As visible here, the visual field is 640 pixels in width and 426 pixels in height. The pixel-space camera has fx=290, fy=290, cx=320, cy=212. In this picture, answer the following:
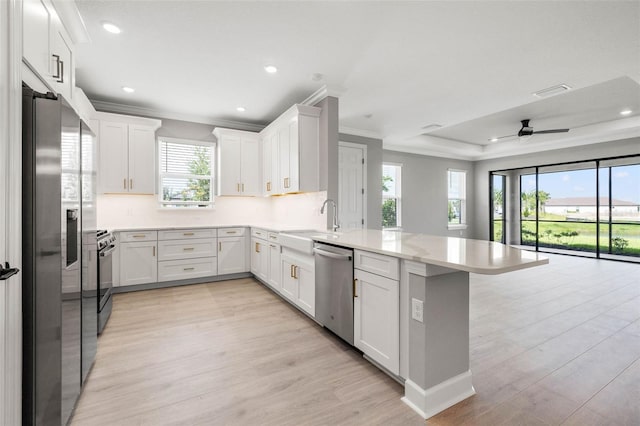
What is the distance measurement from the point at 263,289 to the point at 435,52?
3.63 meters

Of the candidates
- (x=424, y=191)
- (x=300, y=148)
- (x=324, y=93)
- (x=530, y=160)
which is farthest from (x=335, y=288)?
(x=530, y=160)

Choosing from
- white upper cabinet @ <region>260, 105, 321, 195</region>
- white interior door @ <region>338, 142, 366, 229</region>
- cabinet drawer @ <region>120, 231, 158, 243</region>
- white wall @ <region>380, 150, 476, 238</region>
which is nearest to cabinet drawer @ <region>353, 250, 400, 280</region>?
white upper cabinet @ <region>260, 105, 321, 195</region>

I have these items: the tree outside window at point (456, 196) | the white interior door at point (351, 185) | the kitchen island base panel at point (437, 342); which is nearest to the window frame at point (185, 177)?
the white interior door at point (351, 185)

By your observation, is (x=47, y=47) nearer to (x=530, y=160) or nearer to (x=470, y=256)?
(x=470, y=256)

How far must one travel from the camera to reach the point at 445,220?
801 centimetres

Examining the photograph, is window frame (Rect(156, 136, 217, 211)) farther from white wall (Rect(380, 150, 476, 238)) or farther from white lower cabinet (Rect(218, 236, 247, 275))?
white wall (Rect(380, 150, 476, 238))

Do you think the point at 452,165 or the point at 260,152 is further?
the point at 452,165

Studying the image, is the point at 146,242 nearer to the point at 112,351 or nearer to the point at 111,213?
the point at 111,213

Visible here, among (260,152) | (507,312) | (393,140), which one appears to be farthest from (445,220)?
(260,152)

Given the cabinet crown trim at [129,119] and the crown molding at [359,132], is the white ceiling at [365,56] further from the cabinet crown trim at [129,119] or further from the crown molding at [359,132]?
the crown molding at [359,132]

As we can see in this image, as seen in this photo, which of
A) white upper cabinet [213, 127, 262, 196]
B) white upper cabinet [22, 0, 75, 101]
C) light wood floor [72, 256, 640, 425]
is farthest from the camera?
white upper cabinet [213, 127, 262, 196]

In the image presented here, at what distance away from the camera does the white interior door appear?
5.77 m

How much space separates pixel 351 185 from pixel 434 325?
14.2 ft

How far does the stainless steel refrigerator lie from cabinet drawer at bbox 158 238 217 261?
2.84 m
